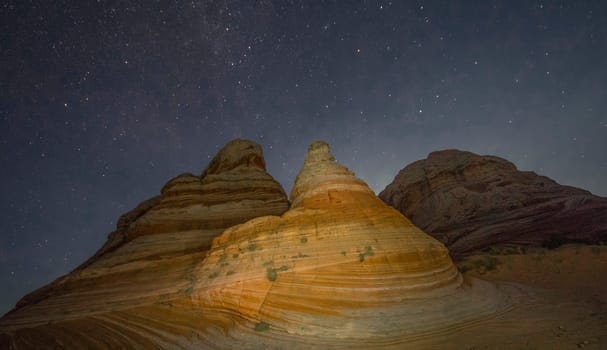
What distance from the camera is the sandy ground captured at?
536cm

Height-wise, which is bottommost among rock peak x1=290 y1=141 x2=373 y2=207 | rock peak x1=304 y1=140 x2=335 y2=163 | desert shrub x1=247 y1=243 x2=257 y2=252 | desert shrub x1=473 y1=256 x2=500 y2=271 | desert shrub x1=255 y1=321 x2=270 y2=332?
desert shrub x1=473 y1=256 x2=500 y2=271

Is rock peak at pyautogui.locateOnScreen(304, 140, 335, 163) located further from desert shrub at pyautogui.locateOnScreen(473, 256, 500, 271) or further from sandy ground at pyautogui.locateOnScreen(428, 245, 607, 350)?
desert shrub at pyautogui.locateOnScreen(473, 256, 500, 271)

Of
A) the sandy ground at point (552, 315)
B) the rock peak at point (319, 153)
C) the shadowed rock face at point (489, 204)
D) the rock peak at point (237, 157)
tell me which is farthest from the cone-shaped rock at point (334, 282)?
the shadowed rock face at point (489, 204)

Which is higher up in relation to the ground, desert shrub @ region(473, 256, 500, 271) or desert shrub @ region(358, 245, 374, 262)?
desert shrub @ region(358, 245, 374, 262)

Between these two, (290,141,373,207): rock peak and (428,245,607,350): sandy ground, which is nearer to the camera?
(428,245,607,350): sandy ground

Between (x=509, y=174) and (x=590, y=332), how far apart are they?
28206 mm

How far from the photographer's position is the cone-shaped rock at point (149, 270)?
9102 mm

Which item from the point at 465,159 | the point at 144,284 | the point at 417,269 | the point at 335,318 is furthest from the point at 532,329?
the point at 465,159

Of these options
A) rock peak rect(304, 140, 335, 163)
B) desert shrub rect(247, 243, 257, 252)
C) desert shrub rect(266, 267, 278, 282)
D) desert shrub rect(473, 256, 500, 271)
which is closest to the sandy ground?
desert shrub rect(473, 256, 500, 271)

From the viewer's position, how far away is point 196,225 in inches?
599

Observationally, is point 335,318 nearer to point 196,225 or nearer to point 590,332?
point 590,332

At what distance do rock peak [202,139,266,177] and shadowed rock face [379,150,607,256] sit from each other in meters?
17.2

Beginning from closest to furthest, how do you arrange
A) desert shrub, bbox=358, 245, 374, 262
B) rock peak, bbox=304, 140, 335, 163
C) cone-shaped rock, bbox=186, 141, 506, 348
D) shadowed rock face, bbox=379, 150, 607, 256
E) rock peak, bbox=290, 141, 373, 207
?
1. cone-shaped rock, bbox=186, 141, 506, 348
2. desert shrub, bbox=358, 245, 374, 262
3. rock peak, bbox=290, 141, 373, 207
4. rock peak, bbox=304, 140, 335, 163
5. shadowed rock face, bbox=379, 150, 607, 256

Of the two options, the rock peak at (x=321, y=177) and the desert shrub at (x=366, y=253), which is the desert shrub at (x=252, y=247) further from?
the desert shrub at (x=366, y=253)
